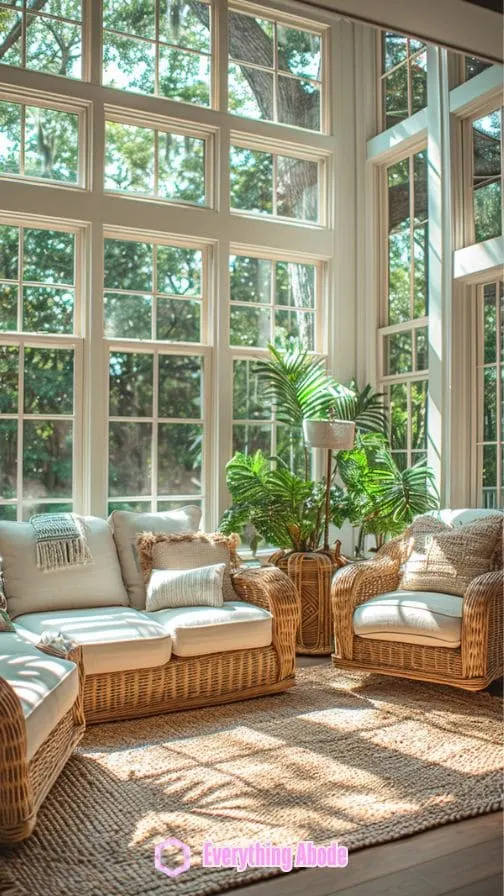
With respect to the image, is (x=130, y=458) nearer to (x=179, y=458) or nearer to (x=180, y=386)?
(x=179, y=458)

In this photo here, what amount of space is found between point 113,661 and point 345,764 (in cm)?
113

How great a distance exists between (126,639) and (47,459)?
1736mm

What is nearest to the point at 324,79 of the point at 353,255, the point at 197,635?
the point at 353,255

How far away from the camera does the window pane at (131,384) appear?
5.25 m

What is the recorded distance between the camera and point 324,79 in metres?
6.03

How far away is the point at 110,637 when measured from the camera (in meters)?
3.66

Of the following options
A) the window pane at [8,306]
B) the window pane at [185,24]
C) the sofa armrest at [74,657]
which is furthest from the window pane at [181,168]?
the sofa armrest at [74,657]

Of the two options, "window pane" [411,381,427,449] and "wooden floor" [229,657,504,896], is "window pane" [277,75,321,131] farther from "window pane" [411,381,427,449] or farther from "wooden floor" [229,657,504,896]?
"wooden floor" [229,657,504,896]

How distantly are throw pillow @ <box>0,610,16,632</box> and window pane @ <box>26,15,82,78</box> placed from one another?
3.38 m

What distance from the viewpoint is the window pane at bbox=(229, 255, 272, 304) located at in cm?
567

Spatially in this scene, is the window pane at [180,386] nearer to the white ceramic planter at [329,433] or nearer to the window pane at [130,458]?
the window pane at [130,458]

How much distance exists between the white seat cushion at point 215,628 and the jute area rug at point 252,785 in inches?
12.2

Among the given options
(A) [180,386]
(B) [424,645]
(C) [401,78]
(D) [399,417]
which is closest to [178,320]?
(A) [180,386]

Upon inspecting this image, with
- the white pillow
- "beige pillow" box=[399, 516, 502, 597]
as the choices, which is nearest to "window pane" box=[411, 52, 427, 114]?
"beige pillow" box=[399, 516, 502, 597]
